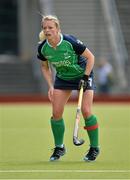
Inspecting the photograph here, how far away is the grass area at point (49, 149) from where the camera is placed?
950cm

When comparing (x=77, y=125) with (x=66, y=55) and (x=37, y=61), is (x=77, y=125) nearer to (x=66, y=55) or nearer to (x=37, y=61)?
(x=66, y=55)

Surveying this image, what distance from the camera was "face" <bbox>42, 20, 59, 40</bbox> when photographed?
1035cm

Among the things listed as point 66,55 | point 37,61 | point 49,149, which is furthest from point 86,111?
point 37,61

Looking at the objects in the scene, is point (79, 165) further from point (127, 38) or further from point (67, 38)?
point (127, 38)

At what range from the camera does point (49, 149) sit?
1271 centimetres

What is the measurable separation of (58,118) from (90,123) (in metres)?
0.42

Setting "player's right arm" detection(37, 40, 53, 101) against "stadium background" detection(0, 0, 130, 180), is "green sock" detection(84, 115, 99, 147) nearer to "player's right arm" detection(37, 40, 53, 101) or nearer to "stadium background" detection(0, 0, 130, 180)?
"player's right arm" detection(37, 40, 53, 101)

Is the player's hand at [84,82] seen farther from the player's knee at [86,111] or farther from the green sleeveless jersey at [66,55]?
the player's knee at [86,111]

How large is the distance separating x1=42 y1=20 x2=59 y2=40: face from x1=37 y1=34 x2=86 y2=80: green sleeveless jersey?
265 mm

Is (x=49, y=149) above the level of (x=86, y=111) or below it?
below

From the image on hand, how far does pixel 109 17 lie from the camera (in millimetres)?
29641

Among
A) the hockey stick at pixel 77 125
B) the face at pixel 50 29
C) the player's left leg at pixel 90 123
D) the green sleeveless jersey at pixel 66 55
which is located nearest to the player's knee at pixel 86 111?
the player's left leg at pixel 90 123

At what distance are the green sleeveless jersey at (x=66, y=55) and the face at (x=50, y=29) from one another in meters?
0.27

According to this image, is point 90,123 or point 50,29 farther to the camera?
point 90,123
